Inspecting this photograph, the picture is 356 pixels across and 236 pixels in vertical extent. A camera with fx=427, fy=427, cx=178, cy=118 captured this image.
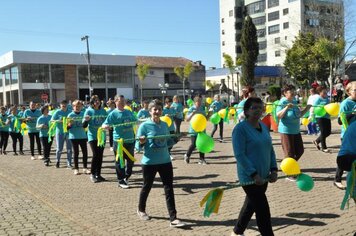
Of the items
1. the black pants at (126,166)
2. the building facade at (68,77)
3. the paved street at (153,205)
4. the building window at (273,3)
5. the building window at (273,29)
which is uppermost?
the building window at (273,3)

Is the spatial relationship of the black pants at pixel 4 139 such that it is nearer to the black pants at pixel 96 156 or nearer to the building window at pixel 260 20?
the black pants at pixel 96 156

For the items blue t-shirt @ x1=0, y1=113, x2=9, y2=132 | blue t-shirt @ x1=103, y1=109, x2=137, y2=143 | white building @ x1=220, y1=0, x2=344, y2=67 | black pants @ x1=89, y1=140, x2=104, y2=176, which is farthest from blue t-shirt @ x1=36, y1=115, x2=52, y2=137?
white building @ x1=220, y1=0, x2=344, y2=67

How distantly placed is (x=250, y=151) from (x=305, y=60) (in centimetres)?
4792

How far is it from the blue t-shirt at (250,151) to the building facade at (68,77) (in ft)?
→ 181

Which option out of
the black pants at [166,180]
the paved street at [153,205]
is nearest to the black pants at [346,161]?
the paved street at [153,205]

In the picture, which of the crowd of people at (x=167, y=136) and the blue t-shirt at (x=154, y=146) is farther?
the blue t-shirt at (x=154, y=146)

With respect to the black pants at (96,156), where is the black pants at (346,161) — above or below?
above

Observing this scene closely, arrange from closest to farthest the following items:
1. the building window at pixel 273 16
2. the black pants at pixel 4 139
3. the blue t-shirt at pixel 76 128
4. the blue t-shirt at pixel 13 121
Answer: the blue t-shirt at pixel 76 128, the blue t-shirt at pixel 13 121, the black pants at pixel 4 139, the building window at pixel 273 16

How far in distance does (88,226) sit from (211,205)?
2.30 metres

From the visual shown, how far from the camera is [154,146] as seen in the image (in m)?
6.31

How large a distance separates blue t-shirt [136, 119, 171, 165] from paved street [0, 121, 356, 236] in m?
0.96

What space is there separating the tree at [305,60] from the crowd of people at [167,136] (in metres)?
33.9

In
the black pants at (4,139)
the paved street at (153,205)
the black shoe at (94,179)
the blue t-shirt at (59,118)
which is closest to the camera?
the paved street at (153,205)

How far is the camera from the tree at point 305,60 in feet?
163
